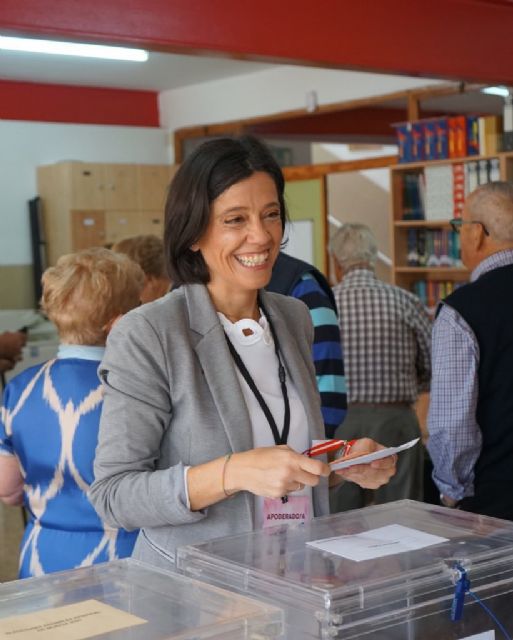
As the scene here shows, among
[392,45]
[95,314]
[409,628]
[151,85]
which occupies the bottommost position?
[409,628]

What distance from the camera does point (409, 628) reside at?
1474 mm

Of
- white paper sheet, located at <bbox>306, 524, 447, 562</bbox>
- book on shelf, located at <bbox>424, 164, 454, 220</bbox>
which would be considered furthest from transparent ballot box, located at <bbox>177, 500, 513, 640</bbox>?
book on shelf, located at <bbox>424, 164, 454, 220</bbox>

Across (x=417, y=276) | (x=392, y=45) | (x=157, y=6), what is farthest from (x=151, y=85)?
(x=157, y=6)

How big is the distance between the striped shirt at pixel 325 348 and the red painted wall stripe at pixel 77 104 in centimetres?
756

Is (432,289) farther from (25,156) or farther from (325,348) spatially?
(325,348)

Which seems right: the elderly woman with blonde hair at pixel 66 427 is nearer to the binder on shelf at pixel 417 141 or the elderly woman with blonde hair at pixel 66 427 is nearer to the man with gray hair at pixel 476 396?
the man with gray hair at pixel 476 396

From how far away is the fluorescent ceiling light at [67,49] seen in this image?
7.70 metres

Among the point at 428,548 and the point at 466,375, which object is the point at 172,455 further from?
the point at 466,375

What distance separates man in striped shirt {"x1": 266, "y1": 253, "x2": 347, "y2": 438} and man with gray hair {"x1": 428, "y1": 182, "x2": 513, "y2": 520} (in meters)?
0.32

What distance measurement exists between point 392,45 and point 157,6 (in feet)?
4.33

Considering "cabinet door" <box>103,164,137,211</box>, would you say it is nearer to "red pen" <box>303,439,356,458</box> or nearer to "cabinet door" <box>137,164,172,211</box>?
"cabinet door" <box>137,164,172,211</box>

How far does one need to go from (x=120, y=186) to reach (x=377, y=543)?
9.17m

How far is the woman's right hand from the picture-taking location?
1668 mm

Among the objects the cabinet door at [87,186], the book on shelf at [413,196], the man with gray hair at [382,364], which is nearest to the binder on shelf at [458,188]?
the book on shelf at [413,196]
